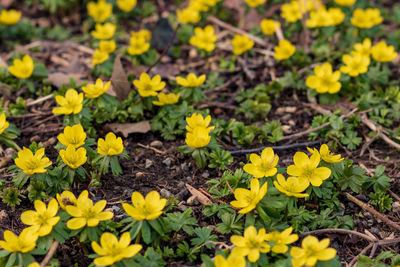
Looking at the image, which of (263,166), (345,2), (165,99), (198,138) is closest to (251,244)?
(263,166)

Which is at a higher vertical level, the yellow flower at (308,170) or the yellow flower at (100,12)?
the yellow flower at (100,12)

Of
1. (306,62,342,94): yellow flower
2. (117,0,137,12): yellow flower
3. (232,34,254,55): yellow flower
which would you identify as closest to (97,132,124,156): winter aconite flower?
(306,62,342,94): yellow flower

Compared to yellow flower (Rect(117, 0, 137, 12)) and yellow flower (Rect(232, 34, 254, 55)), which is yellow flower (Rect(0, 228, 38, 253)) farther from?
yellow flower (Rect(117, 0, 137, 12))

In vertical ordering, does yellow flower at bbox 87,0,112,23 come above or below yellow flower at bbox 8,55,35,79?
above

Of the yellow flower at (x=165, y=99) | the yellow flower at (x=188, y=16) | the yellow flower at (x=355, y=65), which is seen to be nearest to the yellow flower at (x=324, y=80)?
the yellow flower at (x=355, y=65)

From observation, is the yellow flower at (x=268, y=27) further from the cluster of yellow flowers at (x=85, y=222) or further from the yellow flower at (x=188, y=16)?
the cluster of yellow flowers at (x=85, y=222)

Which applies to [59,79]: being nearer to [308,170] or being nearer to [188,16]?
[188,16]
